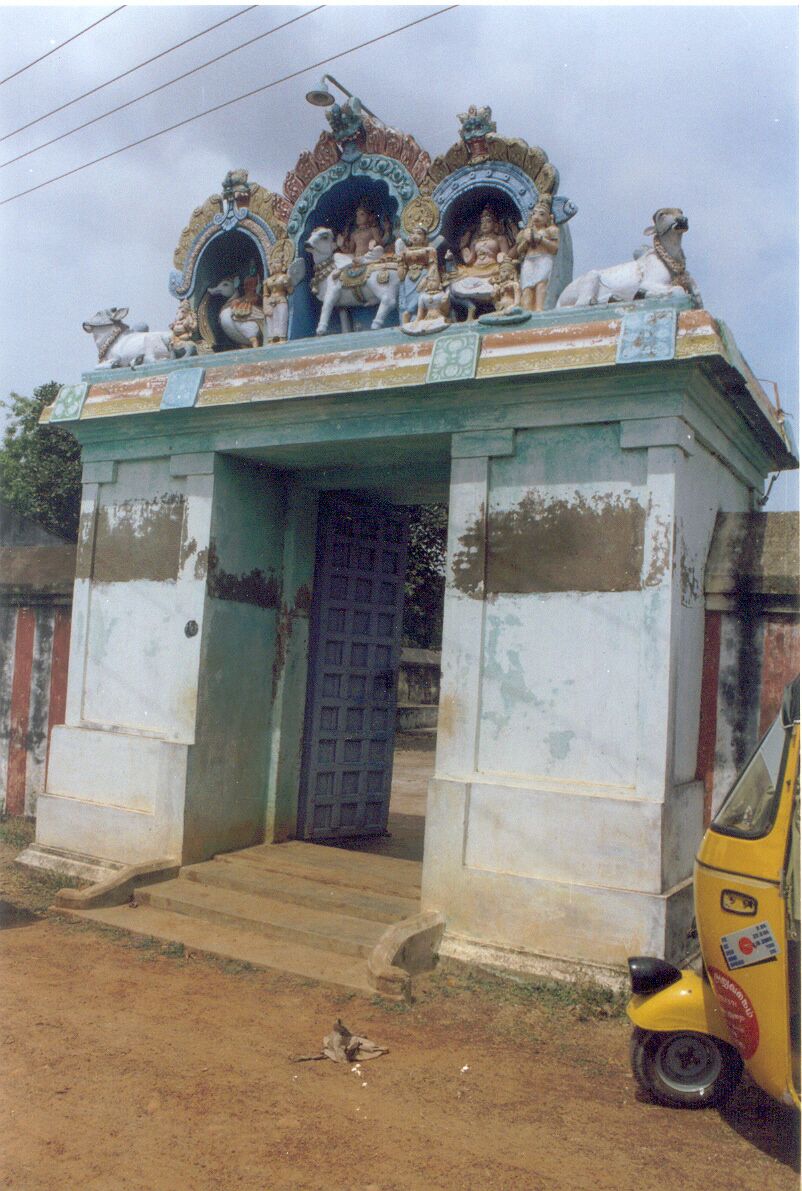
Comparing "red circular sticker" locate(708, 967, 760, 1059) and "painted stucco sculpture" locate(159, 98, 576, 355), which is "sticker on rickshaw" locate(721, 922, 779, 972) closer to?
"red circular sticker" locate(708, 967, 760, 1059)

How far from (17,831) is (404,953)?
4683 millimetres

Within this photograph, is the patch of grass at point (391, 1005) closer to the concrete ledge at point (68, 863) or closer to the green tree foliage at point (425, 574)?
the concrete ledge at point (68, 863)

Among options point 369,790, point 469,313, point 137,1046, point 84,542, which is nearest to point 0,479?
point 84,542

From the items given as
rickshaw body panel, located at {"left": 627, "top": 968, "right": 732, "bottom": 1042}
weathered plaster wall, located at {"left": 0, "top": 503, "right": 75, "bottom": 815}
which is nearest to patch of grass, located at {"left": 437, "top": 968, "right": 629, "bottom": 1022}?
rickshaw body panel, located at {"left": 627, "top": 968, "right": 732, "bottom": 1042}

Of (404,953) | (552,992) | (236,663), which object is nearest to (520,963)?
(552,992)

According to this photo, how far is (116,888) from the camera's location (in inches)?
268

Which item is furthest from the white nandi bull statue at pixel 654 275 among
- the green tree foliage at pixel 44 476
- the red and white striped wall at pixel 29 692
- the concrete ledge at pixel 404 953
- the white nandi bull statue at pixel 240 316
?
the green tree foliage at pixel 44 476

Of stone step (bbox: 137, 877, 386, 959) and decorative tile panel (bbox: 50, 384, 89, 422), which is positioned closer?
stone step (bbox: 137, 877, 386, 959)

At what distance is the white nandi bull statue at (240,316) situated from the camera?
25.8 feet

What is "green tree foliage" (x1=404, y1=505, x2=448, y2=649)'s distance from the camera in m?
16.7

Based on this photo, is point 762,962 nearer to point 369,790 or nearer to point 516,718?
point 516,718

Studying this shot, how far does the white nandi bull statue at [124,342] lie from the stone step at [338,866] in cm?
400

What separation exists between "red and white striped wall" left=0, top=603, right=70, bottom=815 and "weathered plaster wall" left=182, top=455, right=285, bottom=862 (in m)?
2.12

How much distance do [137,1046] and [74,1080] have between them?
433 mm
